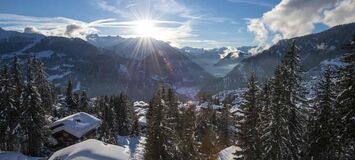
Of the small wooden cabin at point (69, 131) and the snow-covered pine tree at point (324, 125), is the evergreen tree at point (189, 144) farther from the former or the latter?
the small wooden cabin at point (69, 131)

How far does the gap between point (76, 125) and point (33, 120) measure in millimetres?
19576

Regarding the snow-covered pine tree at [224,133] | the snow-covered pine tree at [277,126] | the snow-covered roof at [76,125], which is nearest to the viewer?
the snow-covered pine tree at [277,126]

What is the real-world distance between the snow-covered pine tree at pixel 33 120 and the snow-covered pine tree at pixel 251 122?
3324cm

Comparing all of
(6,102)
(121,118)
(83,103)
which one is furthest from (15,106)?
(83,103)

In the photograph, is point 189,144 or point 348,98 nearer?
point 348,98

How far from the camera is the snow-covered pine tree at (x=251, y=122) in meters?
36.6

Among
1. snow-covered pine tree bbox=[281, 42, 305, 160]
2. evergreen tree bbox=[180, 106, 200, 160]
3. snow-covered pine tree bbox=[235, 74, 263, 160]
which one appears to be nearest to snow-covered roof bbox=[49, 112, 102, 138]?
evergreen tree bbox=[180, 106, 200, 160]

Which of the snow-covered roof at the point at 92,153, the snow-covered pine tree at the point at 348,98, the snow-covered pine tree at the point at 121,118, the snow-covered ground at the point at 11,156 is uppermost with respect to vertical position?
the snow-covered pine tree at the point at 348,98

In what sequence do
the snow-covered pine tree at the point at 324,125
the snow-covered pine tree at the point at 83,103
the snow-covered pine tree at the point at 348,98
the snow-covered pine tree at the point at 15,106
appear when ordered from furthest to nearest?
the snow-covered pine tree at the point at 83,103, the snow-covered pine tree at the point at 15,106, the snow-covered pine tree at the point at 324,125, the snow-covered pine tree at the point at 348,98

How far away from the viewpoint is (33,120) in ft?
184

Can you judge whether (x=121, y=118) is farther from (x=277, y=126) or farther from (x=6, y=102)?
(x=277, y=126)

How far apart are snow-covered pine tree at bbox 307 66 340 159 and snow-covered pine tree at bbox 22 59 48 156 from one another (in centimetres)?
3970

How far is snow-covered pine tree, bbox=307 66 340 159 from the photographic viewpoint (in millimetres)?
33188

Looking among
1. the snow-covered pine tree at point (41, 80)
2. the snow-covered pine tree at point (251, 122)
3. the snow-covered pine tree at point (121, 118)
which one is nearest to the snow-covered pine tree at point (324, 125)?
the snow-covered pine tree at point (251, 122)
